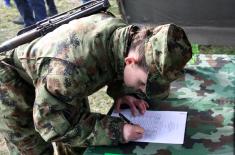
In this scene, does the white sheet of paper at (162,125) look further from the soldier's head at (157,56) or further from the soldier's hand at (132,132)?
the soldier's head at (157,56)

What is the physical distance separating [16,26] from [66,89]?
3370mm

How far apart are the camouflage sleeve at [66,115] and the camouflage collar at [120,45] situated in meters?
0.14

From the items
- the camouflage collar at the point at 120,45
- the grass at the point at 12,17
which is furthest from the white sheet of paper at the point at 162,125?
the grass at the point at 12,17

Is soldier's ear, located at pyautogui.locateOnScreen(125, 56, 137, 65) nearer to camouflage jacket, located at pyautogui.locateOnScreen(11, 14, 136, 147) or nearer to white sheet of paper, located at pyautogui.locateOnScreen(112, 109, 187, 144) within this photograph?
camouflage jacket, located at pyautogui.locateOnScreen(11, 14, 136, 147)

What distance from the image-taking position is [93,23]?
148cm

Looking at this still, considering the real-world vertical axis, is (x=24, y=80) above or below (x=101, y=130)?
above

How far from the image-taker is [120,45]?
139 centimetres

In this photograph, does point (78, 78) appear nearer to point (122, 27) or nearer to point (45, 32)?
point (122, 27)

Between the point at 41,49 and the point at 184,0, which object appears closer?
the point at 41,49

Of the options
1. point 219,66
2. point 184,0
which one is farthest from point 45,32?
point 184,0

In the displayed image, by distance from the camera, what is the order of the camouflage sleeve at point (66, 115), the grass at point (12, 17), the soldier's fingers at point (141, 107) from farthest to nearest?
1. the grass at point (12, 17)
2. the soldier's fingers at point (141, 107)
3. the camouflage sleeve at point (66, 115)

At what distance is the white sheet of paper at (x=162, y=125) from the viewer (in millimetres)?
1464

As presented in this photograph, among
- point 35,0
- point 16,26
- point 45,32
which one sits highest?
point 45,32

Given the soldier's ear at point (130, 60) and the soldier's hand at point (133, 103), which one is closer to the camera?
the soldier's ear at point (130, 60)
